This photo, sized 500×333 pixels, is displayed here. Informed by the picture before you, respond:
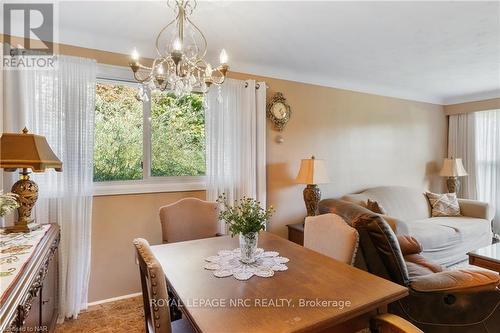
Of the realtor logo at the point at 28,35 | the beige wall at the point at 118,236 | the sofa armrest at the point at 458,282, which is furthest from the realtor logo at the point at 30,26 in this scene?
the sofa armrest at the point at 458,282

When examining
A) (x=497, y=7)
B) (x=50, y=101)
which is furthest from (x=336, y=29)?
(x=50, y=101)

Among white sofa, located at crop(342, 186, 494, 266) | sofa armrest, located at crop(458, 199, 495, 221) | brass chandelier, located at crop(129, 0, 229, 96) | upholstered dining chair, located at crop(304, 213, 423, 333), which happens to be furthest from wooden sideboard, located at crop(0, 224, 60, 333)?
sofa armrest, located at crop(458, 199, 495, 221)

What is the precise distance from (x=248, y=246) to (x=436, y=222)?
3450 millimetres

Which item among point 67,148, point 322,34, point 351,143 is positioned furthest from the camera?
point 351,143

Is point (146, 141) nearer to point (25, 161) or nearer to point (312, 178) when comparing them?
point (25, 161)

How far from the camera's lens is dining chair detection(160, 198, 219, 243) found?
7.92 feet

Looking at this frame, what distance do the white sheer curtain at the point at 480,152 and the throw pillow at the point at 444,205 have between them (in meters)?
0.87

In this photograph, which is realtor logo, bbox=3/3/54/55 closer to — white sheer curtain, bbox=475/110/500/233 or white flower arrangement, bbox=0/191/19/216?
white flower arrangement, bbox=0/191/19/216

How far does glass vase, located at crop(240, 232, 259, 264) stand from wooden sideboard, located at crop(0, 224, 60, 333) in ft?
3.33

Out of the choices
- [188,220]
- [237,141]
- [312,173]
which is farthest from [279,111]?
[188,220]

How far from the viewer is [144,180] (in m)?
2.83

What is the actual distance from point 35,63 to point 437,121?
232 inches

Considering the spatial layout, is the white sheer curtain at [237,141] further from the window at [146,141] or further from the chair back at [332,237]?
the chair back at [332,237]

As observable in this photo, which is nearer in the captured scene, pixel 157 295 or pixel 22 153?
→ pixel 157 295
